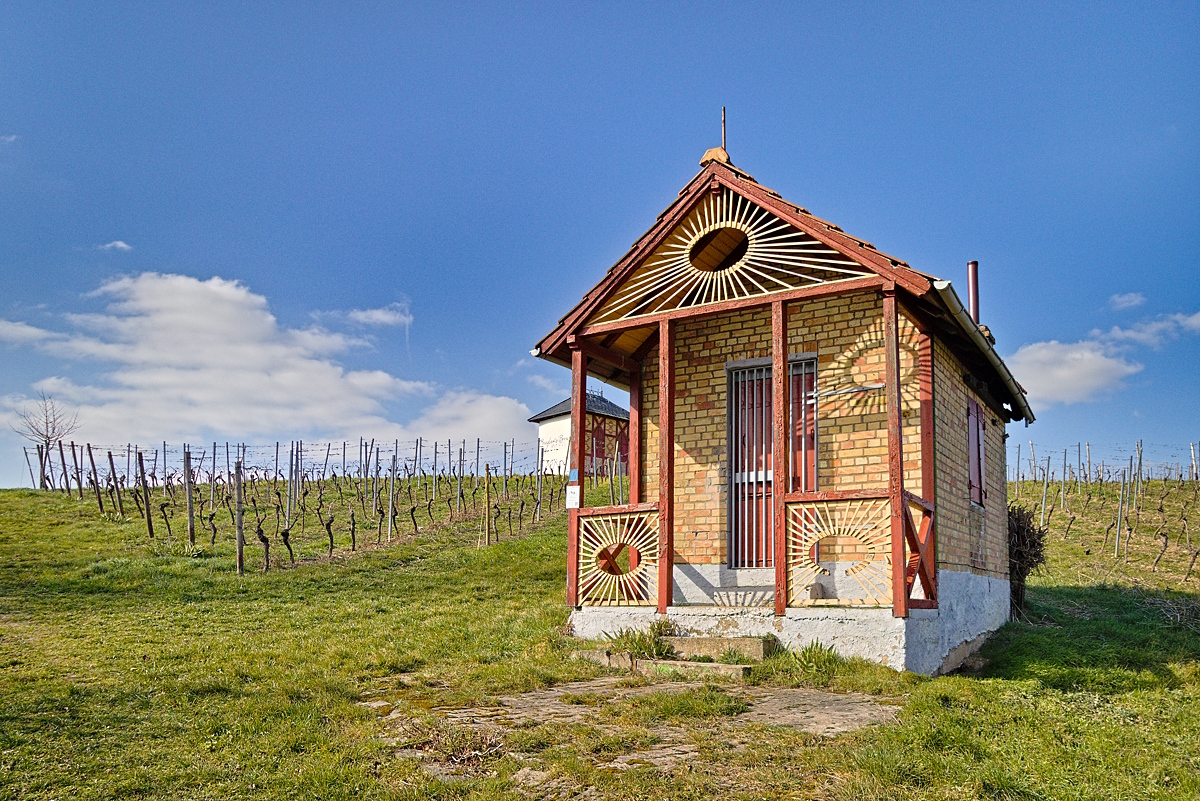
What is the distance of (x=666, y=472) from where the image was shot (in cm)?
987

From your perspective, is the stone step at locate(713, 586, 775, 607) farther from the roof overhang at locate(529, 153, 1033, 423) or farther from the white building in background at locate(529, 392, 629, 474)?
the white building in background at locate(529, 392, 629, 474)

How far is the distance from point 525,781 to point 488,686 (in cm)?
300

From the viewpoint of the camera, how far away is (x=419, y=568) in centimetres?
1927

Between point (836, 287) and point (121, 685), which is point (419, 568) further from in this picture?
point (836, 287)

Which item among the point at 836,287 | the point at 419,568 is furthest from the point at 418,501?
the point at 836,287

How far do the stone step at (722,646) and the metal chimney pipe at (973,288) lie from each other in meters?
7.69

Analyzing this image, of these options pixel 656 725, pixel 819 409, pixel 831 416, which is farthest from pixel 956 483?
pixel 656 725

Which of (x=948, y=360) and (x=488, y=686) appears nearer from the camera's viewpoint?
(x=488, y=686)

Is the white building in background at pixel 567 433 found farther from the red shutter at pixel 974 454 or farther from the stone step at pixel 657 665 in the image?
the stone step at pixel 657 665

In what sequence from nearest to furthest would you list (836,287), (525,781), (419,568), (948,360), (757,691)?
1. (525,781)
2. (757,691)
3. (836,287)
4. (948,360)
5. (419,568)

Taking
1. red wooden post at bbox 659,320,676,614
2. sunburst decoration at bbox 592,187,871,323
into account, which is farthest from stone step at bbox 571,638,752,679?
sunburst decoration at bbox 592,187,871,323

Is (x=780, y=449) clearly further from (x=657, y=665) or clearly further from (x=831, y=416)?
(x=657, y=665)

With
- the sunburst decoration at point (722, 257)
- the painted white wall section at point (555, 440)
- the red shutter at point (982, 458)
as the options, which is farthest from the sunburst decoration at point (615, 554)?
the painted white wall section at point (555, 440)

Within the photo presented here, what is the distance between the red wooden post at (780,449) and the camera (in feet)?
29.1
